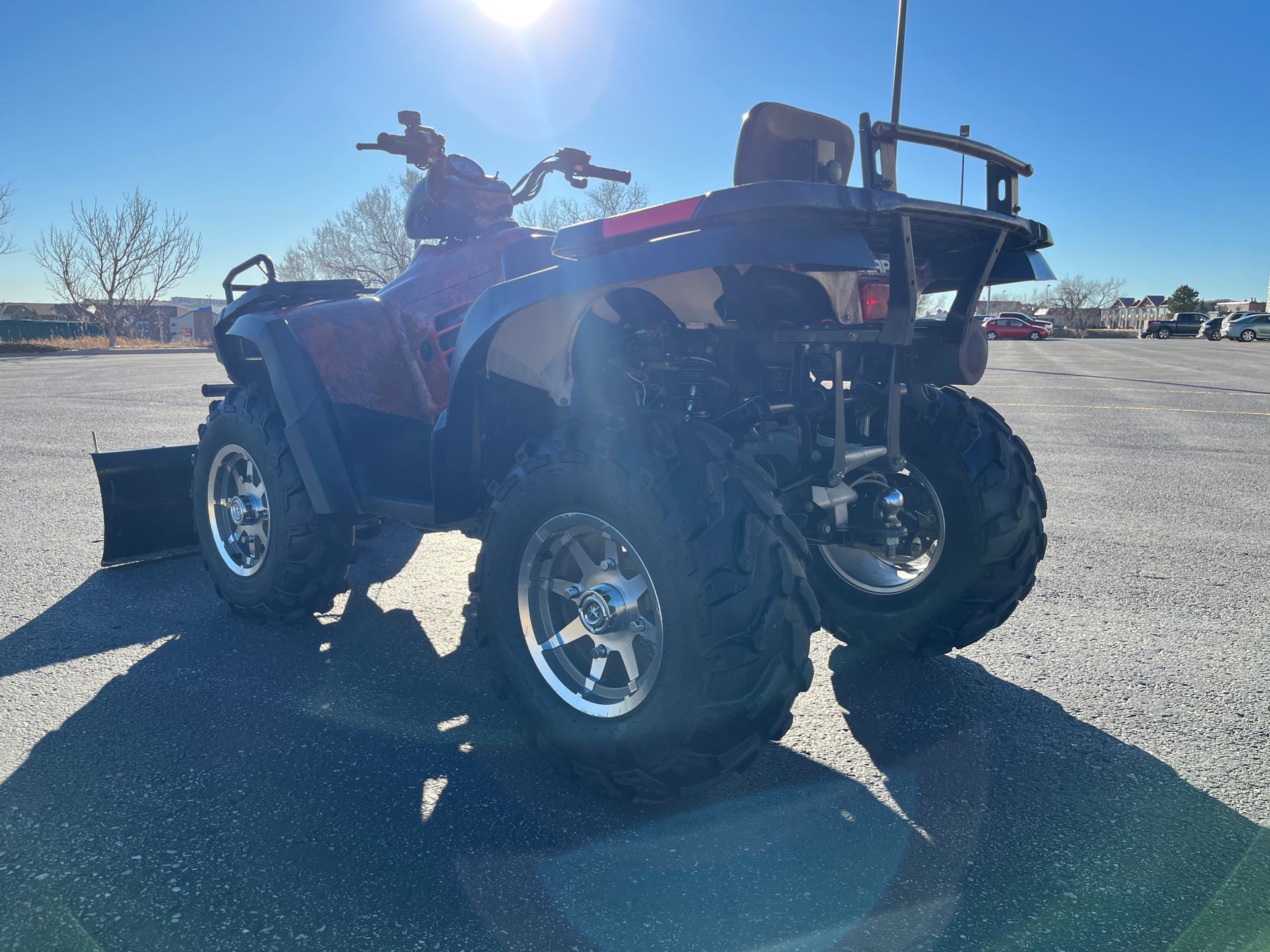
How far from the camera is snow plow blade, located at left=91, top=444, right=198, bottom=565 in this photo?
4855 millimetres

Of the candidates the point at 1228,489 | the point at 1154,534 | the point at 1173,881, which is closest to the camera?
the point at 1173,881

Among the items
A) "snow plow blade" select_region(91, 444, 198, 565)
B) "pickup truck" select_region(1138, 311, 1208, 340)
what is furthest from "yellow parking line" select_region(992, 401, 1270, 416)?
"pickup truck" select_region(1138, 311, 1208, 340)

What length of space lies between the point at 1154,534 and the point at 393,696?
4.74 meters

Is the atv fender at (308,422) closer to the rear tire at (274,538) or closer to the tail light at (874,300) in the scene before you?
the rear tire at (274,538)

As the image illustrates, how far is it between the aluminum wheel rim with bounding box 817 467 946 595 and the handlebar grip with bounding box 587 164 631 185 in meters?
2.35

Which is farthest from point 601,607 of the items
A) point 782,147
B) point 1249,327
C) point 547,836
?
point 1249,327

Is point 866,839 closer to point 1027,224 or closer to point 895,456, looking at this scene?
point 895,456

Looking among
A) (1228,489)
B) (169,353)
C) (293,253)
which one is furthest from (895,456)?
(293,253)

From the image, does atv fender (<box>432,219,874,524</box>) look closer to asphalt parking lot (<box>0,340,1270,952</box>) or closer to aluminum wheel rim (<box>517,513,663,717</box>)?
aluminum wheel rim (<box>517,513,663,717</box>)

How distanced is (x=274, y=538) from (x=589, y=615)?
1.82 meters

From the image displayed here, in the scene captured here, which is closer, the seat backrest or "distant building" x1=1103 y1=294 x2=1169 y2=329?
the seat backrest

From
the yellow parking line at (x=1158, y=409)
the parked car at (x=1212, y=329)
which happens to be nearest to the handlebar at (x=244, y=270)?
the yellow parking line at (x=1158, y=409)

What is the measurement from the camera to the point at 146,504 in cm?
502

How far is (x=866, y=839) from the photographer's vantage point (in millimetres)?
2406
